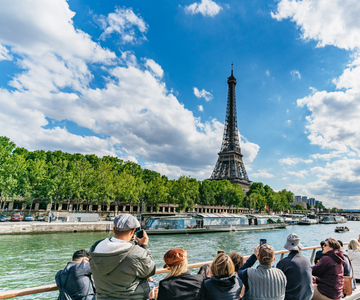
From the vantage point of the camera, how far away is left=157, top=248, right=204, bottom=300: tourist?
121 inches

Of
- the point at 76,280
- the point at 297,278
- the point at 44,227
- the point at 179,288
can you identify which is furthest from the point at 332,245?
the point at 44,227

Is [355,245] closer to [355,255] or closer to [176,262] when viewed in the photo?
[355,255]

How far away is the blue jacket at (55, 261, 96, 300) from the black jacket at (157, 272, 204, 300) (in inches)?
57.3

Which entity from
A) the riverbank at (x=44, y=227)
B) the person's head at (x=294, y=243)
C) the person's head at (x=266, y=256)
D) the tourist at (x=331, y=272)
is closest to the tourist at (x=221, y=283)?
the person's head at (x=266, y=256)

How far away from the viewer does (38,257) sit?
18.2m

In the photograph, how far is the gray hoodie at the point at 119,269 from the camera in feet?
9.10

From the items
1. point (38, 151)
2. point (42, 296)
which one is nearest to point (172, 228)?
point (42, 296)

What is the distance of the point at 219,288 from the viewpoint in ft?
10.8

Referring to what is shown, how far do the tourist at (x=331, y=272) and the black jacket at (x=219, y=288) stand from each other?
2.70m

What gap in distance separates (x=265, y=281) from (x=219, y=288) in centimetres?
95

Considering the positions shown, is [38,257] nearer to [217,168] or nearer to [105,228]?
[105,228]

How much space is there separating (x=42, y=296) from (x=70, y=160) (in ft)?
168

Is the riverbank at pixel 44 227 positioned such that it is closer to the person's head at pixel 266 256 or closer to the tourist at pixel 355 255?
the person's head at pixel 266 256

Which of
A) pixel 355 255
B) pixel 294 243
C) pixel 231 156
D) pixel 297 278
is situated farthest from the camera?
pixel 231 156
